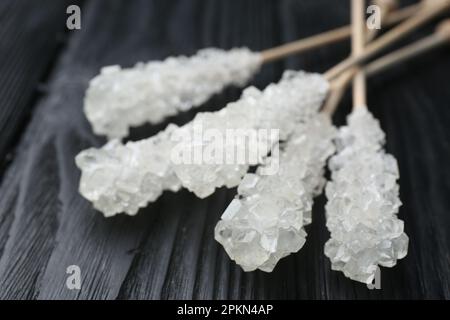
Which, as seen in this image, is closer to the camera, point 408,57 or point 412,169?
point 412,169

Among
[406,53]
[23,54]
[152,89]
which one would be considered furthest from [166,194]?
[406,53]

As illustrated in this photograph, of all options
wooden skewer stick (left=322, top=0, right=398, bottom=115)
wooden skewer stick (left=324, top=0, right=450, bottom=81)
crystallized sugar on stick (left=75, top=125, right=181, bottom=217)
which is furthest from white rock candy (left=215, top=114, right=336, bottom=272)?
wooden skewer stick (left=324, top=0, right=450, bottom=81)

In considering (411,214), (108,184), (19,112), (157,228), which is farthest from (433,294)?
(19,112)

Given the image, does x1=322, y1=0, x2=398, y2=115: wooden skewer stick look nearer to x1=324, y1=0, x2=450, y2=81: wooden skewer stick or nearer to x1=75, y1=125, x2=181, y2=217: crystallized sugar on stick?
x1=324, y1=0, x2=450, y2=81: wooden skewer stick

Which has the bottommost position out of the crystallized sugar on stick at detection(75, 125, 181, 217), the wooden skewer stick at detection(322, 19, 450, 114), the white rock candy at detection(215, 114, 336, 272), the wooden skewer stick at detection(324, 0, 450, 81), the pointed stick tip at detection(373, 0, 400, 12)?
the wooden skewer stick at detection(322, 19, 450, 114)

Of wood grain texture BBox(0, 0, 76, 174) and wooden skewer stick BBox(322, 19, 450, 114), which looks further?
wooden skewer stick BBox(322, 19, 450, 114)
